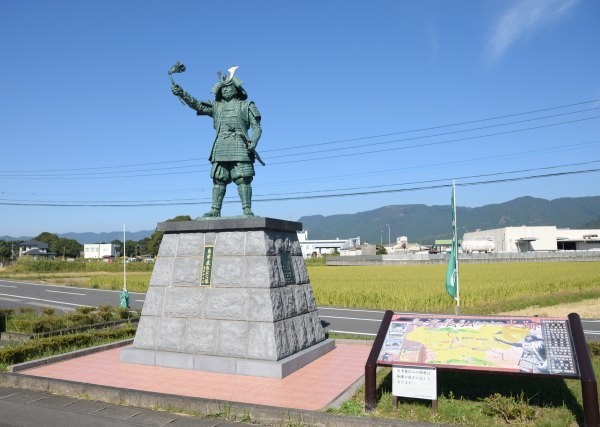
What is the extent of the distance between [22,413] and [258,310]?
3479 millimetres

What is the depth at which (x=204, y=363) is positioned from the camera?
25.4 ft

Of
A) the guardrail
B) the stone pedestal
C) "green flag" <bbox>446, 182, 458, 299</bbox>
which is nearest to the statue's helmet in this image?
the stone pedestal

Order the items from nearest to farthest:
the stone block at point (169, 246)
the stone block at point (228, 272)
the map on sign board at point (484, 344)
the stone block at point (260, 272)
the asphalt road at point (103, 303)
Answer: the map on sign board at point (484, 344), the stone block at point (260, 272), the stone block at point (228, 272), the stone block at point (169, 246), the asphalt road at point (103, 303)

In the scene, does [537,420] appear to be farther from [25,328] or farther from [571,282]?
[571,282]

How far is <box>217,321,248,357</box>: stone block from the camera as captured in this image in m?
7.62

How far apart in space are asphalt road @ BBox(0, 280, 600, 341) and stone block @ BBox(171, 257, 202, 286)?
614 cm

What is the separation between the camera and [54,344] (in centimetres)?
920

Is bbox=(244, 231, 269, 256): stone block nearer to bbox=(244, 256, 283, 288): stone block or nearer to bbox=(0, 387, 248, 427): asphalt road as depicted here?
bbox=(244, 256, 283, 288): stone block

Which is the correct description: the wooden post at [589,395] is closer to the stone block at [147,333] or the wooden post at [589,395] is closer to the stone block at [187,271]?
the stone block at [187,271]

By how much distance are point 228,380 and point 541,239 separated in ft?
223

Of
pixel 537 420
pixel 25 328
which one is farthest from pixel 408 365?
pixel 25 328

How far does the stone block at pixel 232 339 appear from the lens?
25.0 feet

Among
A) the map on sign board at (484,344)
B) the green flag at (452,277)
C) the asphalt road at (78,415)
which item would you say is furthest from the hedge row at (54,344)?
the green flag at (452,277)

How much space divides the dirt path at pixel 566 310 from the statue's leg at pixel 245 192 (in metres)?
11.6
